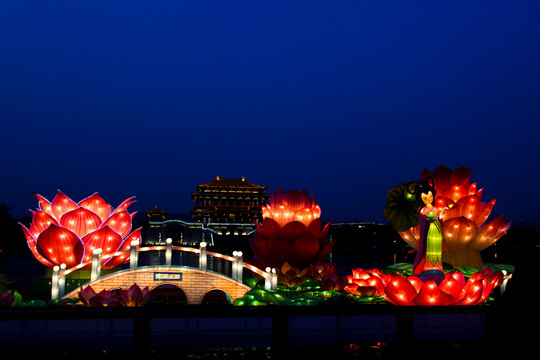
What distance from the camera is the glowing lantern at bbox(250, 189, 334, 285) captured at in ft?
31.0

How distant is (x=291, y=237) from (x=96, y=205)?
4.36 meters

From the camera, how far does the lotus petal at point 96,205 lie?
9.68 m

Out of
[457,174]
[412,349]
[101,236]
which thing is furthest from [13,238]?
[412,349]

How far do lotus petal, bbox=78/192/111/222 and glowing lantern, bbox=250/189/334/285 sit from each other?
3.43 meters

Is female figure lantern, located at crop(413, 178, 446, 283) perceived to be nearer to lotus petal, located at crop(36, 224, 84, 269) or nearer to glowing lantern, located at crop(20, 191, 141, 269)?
glowing lantern, located at crop(20, 191, 141, 269)

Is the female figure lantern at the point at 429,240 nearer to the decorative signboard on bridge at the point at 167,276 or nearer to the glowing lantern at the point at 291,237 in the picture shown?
the glowing lantern at the point at 291,237

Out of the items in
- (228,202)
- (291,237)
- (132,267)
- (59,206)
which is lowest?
(132,267)

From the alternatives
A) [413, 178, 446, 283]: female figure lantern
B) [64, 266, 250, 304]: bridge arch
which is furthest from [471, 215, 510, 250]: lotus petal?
[64, 266, 250, 304]: bridge arch

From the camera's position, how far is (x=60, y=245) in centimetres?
875

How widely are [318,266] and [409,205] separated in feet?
8.24

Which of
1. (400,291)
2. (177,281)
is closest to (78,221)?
(177,281)

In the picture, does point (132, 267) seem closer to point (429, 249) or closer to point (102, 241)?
point (102, 241)

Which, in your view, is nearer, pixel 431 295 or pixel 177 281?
pixel 431 295

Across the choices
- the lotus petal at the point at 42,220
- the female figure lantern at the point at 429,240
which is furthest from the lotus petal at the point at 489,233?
the lotus petal at the point at 42,220
